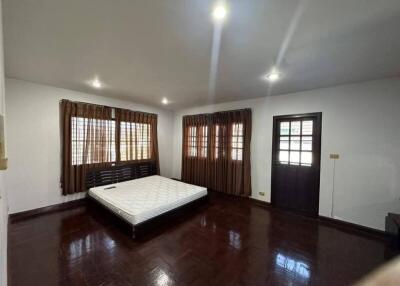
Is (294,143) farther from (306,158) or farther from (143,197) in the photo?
(143,197)

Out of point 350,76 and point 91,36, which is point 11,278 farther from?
point 350,76

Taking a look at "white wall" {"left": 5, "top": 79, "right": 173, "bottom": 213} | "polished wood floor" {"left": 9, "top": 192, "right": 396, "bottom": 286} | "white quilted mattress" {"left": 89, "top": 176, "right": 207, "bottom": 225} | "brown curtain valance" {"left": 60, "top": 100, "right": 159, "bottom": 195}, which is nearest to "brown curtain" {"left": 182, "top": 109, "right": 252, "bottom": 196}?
"white quilted mattress" {"left": 89, "top": 176, "right": 207, "bottom": 225}

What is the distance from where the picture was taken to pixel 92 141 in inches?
146

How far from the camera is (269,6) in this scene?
1.26 m

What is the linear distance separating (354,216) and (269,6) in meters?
3.47

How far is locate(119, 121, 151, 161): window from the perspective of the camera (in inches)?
168

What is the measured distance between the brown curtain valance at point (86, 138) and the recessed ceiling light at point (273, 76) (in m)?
3.36

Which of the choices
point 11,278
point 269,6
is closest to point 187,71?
point 269,6

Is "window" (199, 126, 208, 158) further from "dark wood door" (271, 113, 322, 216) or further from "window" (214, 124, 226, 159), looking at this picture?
"dark wood door" (271, 113, 322, 216)

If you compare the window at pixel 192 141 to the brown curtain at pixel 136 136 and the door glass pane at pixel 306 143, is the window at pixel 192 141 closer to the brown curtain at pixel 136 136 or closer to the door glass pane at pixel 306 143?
the brown curtain at pixel 136 136

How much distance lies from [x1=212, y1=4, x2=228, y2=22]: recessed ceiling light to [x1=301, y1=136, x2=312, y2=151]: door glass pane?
291 centimetres

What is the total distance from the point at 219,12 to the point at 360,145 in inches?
123

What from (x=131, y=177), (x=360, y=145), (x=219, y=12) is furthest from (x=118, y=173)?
(x=360, y=145)

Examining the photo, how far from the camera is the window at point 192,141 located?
5027mm
